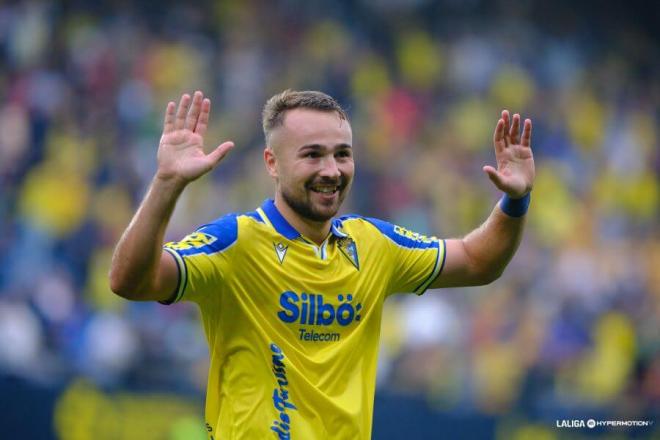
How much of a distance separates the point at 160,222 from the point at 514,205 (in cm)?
177

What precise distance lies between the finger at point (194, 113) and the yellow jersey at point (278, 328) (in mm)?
446

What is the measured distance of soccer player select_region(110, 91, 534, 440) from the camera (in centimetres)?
439

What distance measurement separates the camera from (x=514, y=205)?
522cm

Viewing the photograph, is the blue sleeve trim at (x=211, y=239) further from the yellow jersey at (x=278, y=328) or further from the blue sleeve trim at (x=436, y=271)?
the blue sleeve trim at (x=436, y=271)

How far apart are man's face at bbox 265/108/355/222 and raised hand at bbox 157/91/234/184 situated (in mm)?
459

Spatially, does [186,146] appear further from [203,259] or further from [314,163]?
[314,163]

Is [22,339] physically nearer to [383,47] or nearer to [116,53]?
[116,53]

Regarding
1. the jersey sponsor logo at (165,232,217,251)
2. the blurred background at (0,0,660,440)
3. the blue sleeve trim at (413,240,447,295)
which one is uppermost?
the blurred background at (0,0,660,440)

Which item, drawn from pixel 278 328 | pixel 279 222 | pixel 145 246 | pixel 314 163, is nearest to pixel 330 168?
pixel 314 163

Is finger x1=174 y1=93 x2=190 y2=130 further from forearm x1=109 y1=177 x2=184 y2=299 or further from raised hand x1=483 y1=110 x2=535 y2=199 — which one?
raised hand x1=483 y1=110 x2=535 y2=199

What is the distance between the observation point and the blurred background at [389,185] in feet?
31.2

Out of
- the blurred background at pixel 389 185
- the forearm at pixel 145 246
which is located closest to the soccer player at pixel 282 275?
the forearm at pixel 145 246

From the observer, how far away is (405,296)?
37.6 feet

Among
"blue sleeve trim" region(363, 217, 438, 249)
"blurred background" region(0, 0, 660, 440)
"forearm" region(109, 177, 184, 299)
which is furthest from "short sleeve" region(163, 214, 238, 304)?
"blurred background" region(0, 0, 660, 440)
